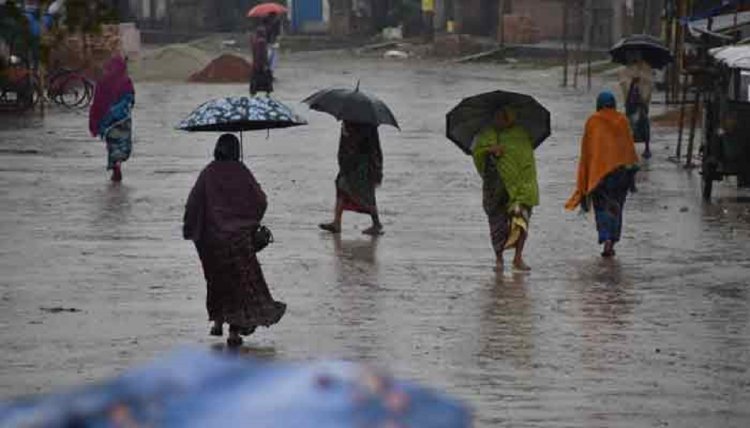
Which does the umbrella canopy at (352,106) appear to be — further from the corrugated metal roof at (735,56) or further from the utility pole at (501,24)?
the utility pole at (501,24)

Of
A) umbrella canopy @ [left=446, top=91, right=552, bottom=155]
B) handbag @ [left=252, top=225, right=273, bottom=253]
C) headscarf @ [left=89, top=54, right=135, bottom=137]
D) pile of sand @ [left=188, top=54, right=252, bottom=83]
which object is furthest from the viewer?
pile of sand @ [left=188, top=54, right=252, bottom=83]

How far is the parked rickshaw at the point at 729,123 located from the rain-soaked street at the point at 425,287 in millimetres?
413

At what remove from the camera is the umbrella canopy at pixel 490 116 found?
51.8ft

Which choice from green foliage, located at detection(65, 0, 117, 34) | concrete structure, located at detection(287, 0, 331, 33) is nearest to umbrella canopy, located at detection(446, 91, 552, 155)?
green foliage, located at detection(65, 0, 117, 34)

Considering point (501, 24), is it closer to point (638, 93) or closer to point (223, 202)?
point (638, 93)

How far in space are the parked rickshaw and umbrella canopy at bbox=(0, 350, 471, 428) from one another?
718 inches

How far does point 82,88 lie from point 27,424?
1294 inches

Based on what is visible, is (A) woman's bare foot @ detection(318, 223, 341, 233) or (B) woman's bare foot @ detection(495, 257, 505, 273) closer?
(B) woman's bare foot @ detection(495, 257, 505, 273)

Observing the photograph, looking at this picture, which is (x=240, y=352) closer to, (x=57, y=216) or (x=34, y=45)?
(x=34, y=45)

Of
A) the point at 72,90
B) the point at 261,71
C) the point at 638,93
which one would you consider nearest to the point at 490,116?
the point at 638,93

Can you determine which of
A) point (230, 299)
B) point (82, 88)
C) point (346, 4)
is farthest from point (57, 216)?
point (346, 4)

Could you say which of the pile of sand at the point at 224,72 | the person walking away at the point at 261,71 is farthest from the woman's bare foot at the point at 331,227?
the pile of sand at the point at 224,72

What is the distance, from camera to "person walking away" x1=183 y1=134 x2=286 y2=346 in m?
11.7

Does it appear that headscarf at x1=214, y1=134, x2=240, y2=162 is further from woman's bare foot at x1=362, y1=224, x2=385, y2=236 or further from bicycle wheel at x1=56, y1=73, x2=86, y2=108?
bicycle wheel at x1=56, y1=73, x2=86, y2=108
